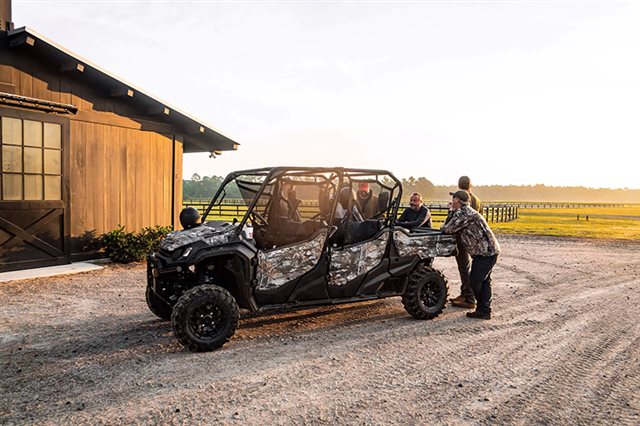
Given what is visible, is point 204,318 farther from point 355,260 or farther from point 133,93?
point 133,93

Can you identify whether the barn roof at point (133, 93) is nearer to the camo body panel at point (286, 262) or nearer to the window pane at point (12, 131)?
the window pane at point (12, 131)

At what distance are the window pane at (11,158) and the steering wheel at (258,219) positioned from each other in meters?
6.31

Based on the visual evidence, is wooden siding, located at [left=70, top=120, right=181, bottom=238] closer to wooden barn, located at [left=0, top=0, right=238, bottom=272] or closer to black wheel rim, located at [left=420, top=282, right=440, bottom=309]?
wooden barn, located at [left=0, top=0, right=238, bottom=272]

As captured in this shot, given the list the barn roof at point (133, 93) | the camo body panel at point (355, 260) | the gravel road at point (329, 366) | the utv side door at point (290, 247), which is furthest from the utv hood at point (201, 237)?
the barn roof at point (133, 93)

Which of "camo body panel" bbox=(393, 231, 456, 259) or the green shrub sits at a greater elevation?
"camo body panel" bbox=(393, 231, 456, 259)

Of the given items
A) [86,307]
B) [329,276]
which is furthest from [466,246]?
[86,307]

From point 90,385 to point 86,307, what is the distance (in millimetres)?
3206

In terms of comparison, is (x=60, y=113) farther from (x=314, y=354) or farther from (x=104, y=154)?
(x=314, y=354)

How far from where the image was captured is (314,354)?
4.93 meters

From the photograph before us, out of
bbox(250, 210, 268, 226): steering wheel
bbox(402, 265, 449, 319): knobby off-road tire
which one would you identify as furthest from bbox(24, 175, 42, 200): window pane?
bbox(402, 265, 449, 319): knobby off-road tire

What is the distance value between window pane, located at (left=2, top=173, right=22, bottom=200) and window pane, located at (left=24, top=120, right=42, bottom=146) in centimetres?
74

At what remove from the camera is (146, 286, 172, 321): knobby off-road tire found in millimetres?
5582

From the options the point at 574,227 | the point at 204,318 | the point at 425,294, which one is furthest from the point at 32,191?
the point at 574,227

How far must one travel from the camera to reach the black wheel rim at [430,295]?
21.5 ft
